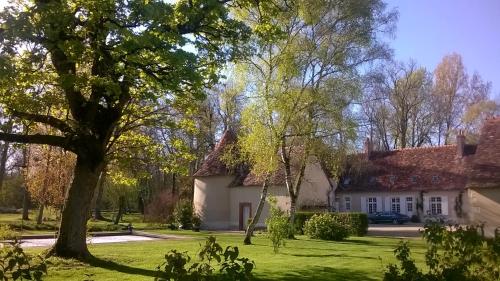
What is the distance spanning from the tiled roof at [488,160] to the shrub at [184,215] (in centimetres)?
2047

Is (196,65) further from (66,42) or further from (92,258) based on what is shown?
(92,258)

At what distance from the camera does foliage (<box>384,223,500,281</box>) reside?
298 inches

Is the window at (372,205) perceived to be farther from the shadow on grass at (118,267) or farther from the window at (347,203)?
the shadow on grass at (118,267)

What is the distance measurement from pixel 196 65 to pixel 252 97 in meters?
12.9

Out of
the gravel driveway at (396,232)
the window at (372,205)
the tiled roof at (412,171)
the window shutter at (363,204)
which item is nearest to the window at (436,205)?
the tiled roof at (412,171)

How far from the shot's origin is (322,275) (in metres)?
12.9

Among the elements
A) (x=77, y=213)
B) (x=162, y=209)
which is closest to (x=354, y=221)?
(x=77, y=213)

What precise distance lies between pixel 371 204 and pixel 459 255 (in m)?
38.7

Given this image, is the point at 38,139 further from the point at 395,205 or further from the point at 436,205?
the point at 395,205

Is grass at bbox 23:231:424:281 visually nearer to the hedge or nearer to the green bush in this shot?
the green bush

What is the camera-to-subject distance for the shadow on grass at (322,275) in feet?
40.4

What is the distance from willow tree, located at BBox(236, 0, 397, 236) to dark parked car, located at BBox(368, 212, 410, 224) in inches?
780

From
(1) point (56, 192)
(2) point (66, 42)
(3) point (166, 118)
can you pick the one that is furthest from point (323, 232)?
(2) point (66, 42)

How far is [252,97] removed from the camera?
23547 millimetres
